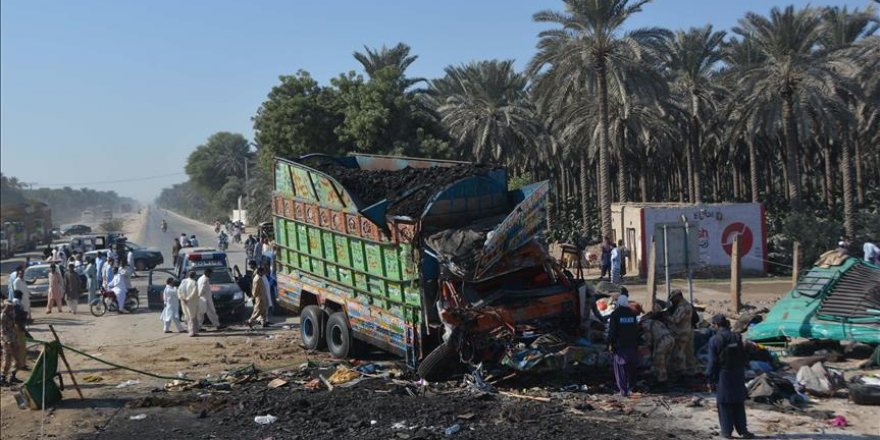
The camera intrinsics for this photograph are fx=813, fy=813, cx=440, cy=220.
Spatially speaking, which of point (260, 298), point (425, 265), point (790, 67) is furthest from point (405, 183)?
point (790, 67)

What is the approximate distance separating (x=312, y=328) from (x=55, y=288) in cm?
1083

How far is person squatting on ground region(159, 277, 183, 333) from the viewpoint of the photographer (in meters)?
17.5

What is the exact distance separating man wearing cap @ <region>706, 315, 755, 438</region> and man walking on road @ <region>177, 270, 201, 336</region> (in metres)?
11.3

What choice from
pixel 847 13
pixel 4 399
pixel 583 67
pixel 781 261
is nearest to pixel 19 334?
pixel 4 399

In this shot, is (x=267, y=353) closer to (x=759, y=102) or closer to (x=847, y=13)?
(x=759, y=102)

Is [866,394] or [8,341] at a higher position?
[8,341]

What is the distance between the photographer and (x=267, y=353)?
14961 mm

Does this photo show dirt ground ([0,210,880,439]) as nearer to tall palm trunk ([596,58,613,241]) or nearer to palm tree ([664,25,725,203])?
tall palm trunk ([596,58,613,241])

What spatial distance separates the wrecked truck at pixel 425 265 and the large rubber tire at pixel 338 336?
2 centimetres

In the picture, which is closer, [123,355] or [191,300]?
[123,355]

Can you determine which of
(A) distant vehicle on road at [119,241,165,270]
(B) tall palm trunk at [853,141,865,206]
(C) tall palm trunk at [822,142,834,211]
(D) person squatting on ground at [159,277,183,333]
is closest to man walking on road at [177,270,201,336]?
(D) person squatting on ground at [159,277,183,333]

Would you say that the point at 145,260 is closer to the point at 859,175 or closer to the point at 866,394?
the point at 866,394

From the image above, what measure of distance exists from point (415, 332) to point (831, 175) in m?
38.0

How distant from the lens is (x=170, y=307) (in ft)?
57.9
